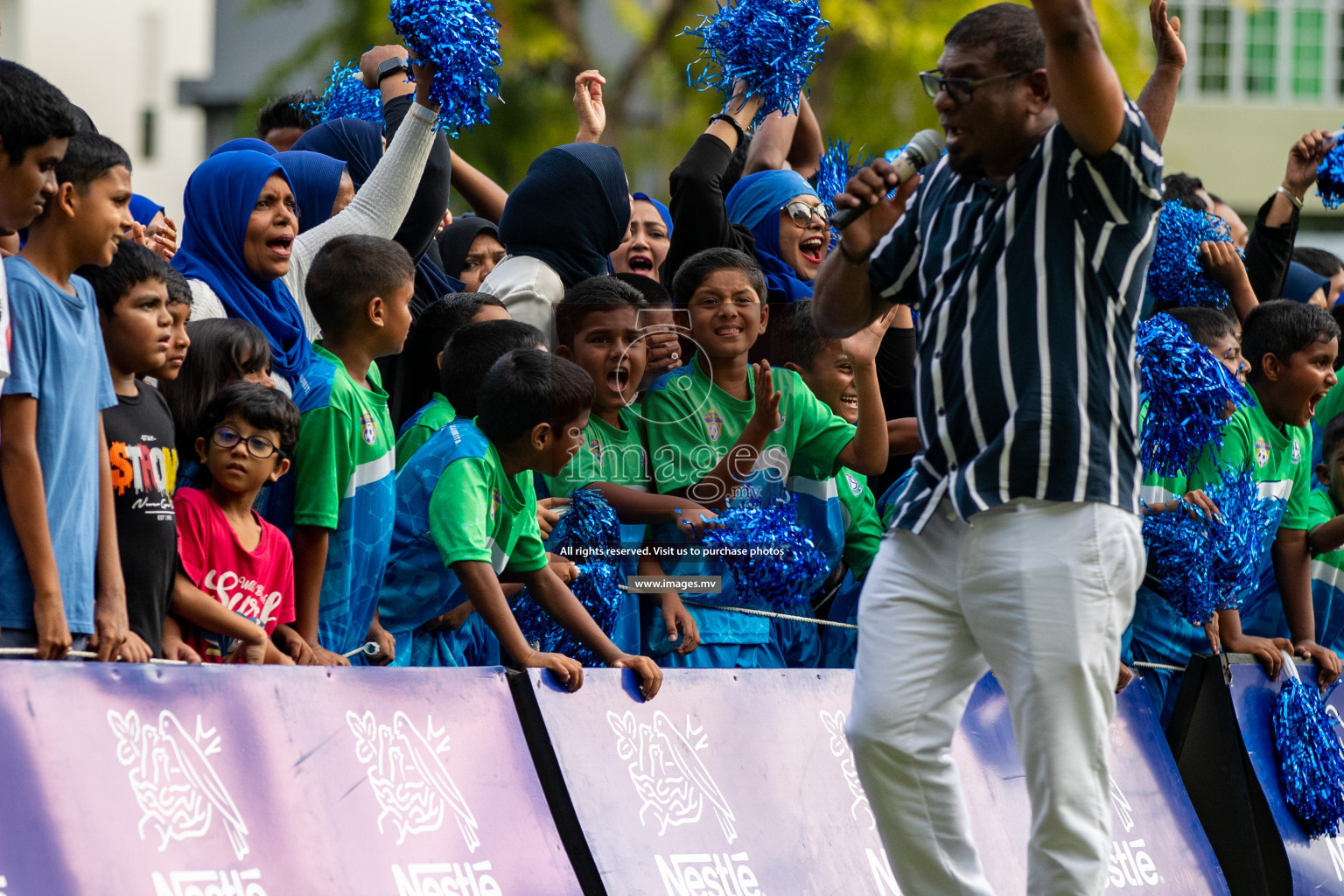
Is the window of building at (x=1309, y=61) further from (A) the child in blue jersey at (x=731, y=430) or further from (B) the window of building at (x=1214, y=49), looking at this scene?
(A) the child in blue jersey at (x=731, y=430)

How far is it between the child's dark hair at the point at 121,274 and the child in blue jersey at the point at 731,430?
1.77 meters

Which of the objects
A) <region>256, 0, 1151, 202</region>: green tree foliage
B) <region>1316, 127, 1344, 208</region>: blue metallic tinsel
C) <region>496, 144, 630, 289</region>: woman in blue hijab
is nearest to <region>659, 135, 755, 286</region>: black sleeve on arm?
<region>496, 144, 630, 289</region>: woman in blue hijab

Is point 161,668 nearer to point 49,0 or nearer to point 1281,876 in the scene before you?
point 1281,876

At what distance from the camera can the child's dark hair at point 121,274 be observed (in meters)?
4.47

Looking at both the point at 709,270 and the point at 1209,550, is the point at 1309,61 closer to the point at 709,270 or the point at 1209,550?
the point at 1209,550

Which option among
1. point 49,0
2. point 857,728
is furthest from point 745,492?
point 49,0

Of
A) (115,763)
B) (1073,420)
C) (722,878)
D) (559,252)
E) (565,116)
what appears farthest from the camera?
(565,116)

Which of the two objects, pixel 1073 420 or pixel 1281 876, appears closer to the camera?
pixel 1073 420

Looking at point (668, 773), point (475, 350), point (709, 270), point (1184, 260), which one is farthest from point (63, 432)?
point (1184, 260)

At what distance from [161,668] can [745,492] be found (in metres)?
2.10

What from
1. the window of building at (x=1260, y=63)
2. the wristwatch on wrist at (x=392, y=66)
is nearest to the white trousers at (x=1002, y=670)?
the wristwatch on wrist at (x=392, y=66)

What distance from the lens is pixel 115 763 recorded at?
395cm

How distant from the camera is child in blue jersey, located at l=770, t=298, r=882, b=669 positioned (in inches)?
233

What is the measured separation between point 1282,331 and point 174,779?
14.9 feet
